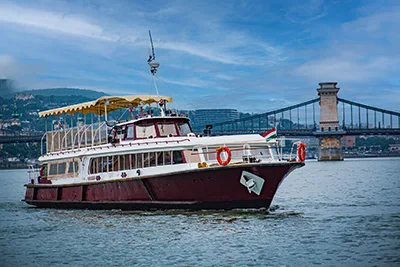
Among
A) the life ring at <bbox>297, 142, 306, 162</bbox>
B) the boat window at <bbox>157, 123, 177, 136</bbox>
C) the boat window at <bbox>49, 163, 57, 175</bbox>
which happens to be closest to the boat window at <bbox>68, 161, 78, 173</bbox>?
the boat window at <bbox>49, 163, 57, 175</bbox>

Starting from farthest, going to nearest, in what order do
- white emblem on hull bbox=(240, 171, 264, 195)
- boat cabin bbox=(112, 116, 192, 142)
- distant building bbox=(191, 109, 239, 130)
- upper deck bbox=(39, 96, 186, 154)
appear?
distant building bbox=(191, 109, 239, 130) → upper deck bbox=(39, 96, 186, 154) → boat cabin bbox=(112, 116, 192, 142) → white emblem on hull bbox=(240, 171, 264, 195)

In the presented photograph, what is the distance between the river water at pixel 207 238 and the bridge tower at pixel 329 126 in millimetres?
103374

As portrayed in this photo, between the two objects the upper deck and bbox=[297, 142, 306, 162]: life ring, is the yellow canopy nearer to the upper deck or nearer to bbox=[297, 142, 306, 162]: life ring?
the upper deck

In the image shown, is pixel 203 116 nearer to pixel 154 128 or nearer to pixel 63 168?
pixel 63 168

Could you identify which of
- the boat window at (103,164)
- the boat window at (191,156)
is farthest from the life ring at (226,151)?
the boat window at (103,164)

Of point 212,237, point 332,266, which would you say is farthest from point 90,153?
point 332,266

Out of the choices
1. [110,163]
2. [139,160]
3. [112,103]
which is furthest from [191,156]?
[112,103]

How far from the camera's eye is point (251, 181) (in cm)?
2303

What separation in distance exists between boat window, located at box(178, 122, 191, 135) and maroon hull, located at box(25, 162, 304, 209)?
308 centimetres

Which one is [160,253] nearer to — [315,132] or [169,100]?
[169,100]

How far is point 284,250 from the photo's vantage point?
57.4ft

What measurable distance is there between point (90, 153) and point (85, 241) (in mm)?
8014

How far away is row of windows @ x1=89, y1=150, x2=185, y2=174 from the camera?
24.6 meters

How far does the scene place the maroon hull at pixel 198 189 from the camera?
22969 millimetres
